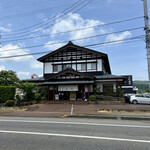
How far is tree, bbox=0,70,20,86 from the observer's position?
20.4 metres

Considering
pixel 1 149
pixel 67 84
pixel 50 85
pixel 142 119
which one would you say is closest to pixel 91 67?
pixel 67 84

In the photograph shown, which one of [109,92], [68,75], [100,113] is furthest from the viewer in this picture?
[68,75]

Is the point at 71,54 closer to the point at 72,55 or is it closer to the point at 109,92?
the point at 72,55

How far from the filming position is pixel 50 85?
21.9 m

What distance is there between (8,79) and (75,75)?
10.3m

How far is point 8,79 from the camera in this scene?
67.3 ft

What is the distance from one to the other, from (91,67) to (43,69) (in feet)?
31.4

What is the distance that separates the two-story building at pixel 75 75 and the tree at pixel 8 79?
160 inches

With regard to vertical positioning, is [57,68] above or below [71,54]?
A: below

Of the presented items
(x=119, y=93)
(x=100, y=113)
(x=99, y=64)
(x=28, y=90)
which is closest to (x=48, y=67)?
(x=28, y=90)

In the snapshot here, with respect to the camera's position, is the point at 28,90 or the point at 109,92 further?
the point at 28,90

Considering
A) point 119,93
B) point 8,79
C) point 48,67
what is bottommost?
point 119,93

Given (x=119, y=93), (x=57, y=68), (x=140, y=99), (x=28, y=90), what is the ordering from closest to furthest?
(x=140, y=99), (x=119, y=93), (x=28, y=90), (x=57, y=68)

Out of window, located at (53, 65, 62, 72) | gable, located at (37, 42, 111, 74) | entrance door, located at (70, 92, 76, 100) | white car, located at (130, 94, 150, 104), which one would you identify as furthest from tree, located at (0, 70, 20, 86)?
white car, located at (130, 94, 150, 104)
